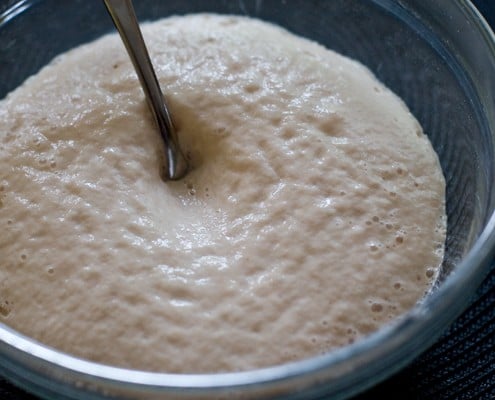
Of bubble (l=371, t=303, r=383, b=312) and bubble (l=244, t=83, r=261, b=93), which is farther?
bubble (l=244, t=83, r=261, b=93)

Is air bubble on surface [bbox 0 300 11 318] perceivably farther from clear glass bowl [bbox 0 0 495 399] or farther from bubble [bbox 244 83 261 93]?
bubble [bbox 244 83 261 93]

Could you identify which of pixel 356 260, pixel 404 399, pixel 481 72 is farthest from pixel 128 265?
pixel 481 72

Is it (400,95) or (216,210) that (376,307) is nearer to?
(216,210)

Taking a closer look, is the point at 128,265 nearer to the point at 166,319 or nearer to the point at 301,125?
the point at 166,319

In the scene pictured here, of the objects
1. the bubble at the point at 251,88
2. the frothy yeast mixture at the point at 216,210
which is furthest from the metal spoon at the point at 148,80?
the bubble at the point at 251,88

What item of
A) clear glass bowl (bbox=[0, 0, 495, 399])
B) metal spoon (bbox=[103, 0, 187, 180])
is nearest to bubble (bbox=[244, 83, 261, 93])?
metal spoon (bbox=[103, 0, 187, 180])

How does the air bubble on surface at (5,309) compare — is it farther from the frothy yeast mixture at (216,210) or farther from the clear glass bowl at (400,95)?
the clear glass bowl at (400,95)
